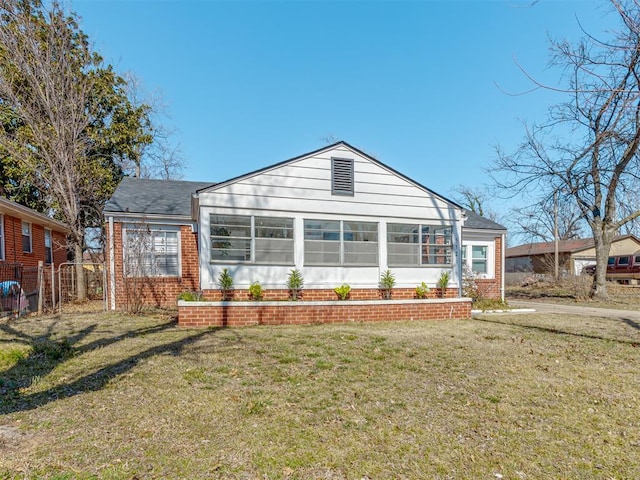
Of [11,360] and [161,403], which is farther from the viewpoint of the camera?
[11,360]

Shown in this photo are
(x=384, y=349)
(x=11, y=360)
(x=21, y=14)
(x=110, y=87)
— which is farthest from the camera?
(x=110, y=87)

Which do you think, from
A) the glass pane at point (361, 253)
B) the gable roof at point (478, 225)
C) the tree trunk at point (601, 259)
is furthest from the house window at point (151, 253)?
the tree trunk at point (601, 259)

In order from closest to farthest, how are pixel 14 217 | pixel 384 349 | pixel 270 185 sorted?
pixel 384 349
pixel 270 185
pixel 14 217

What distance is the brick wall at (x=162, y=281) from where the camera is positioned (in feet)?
34.4

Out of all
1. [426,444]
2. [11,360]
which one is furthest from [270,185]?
[426,444]

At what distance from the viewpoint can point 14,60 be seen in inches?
569

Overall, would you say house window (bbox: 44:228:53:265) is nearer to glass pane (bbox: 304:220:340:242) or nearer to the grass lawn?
the grass lawn

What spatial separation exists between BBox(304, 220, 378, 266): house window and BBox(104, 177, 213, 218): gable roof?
14.3 ft

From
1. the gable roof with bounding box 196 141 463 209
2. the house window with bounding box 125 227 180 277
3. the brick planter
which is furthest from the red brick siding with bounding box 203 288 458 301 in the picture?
the gable roof with bounding box 196 141 463 209

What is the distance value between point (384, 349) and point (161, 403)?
3.84 meters

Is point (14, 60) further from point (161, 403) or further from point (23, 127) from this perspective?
point (161, 403)

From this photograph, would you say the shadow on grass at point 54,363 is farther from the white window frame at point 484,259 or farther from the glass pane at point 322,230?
the white window frame at point 484,259

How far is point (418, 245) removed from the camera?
37.7ft

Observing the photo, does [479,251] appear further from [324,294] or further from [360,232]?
[324,294]
